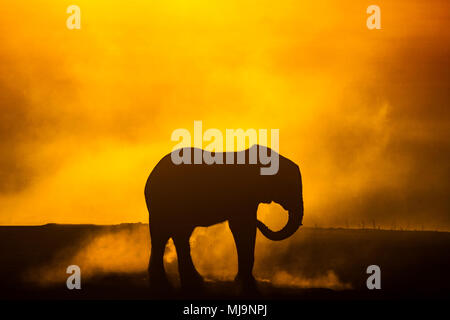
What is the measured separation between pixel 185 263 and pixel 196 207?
0.78 metres

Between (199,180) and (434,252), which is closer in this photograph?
(199,180)

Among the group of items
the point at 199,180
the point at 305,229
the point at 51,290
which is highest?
the point at 199,180

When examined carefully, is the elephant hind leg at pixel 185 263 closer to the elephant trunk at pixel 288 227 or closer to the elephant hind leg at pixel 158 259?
the elephant hind leg at pixel 158 259

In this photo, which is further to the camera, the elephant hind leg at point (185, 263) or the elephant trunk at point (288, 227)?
the elephant trunk at point (288, 227)

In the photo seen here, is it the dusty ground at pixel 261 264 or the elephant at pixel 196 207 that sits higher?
the elephant at pixel 196 207

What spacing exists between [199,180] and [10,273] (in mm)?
Result: 3264

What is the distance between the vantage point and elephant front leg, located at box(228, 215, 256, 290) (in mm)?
9430

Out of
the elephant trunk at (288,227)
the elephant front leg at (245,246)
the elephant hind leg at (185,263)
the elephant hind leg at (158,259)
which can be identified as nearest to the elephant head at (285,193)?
the elephant trunk at (288,227)

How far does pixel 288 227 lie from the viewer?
9.76 metres

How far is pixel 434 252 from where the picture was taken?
11164 mm

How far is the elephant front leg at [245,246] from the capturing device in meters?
9.43

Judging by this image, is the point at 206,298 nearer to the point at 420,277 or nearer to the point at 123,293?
the point at 123,293

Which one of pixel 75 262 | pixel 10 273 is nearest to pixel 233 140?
pixel 75 262

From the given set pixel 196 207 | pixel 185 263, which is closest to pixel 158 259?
pixel 185 263
